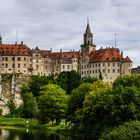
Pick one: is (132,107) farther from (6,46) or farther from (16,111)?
(6,46)

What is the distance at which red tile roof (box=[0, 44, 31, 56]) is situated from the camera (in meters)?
126

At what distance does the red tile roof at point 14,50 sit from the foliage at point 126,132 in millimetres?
88392

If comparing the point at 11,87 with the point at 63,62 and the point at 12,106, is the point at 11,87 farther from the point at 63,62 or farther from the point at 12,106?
the point at 63,62

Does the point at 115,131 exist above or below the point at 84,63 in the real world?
below

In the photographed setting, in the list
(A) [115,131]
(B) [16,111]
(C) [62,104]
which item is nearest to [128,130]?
(A) [115,131]

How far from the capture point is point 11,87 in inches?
4555

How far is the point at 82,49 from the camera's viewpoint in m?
137

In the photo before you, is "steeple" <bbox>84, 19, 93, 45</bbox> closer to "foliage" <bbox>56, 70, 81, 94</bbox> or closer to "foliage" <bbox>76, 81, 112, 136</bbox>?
"foliage" <bbox>56, 70, 81, 94</bbox>

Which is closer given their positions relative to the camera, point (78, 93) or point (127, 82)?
point (127, 82)

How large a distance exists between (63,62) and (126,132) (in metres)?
95.6

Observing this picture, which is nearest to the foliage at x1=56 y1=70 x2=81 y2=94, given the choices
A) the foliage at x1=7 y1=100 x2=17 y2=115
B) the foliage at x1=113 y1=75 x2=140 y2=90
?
the foliage at x1=7 y1=100 x2=17 y2=115

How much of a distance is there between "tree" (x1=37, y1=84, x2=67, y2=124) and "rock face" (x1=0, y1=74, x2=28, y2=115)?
35.9m

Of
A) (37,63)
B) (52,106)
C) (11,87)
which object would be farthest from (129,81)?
(37,63)

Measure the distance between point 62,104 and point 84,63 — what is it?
191 ft
